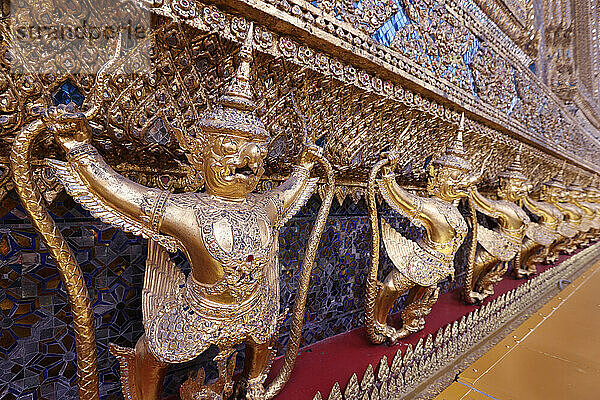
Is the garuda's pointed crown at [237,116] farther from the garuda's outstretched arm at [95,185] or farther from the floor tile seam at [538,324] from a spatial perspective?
the floor tile seam at [538,324]

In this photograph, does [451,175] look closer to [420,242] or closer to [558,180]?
[420,242]

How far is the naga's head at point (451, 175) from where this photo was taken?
3.00ft

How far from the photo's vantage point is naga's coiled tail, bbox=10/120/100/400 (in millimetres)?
405

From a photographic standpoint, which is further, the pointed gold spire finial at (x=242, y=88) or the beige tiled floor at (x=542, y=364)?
the beige tiled floor at (x=542, y=364)

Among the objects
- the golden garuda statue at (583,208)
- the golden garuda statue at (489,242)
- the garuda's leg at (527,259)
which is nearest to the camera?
the golden garuda statue at (489,242)

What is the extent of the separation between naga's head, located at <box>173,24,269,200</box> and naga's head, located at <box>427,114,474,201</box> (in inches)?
24.5

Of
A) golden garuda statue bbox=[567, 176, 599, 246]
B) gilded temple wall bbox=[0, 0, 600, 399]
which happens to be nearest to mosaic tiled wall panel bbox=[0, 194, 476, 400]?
gilded temple wall bbox=[0, 0, 600, 399]

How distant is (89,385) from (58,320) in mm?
152

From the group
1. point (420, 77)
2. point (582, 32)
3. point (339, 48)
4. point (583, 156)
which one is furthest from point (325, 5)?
point (582, 32)

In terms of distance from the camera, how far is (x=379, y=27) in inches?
30.2

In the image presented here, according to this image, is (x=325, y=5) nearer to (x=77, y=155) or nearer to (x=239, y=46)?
(x=239, y=46)

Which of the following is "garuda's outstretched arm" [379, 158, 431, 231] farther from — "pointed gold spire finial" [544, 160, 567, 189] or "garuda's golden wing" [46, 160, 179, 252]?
"pointed gold spire finial" [544, 160, 567, 189]

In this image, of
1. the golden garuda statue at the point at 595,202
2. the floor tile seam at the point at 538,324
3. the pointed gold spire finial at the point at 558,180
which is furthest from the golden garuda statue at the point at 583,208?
the floor tile seam at the point at 538,324

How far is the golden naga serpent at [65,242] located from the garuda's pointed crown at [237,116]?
0.14 metres
